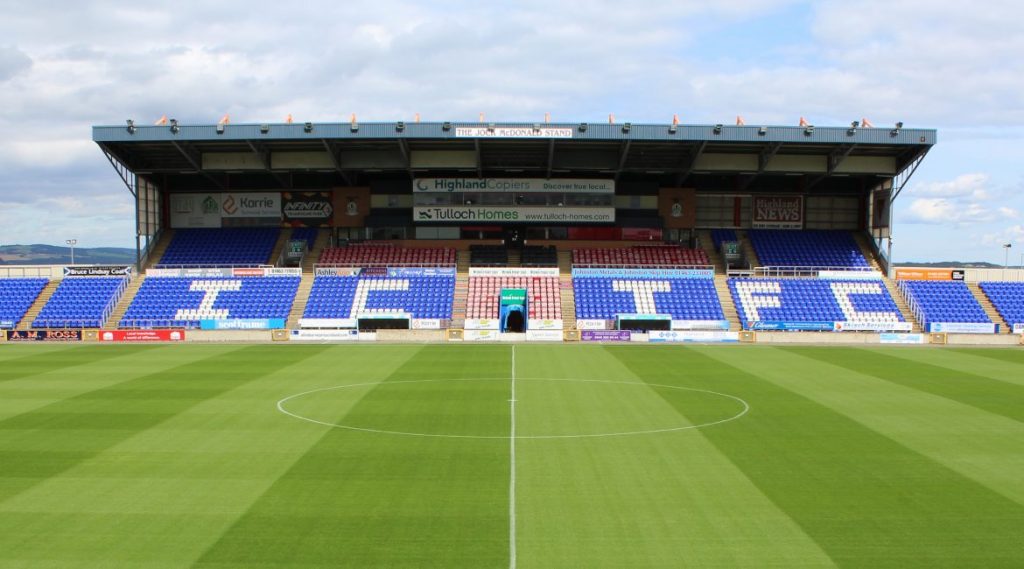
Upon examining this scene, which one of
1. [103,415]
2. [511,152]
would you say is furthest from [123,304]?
[103,415]

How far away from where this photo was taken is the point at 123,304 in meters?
52.5

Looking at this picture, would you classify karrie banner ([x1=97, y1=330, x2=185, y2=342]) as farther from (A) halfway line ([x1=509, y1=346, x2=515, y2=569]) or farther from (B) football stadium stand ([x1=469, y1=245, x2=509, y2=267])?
(A) halfway line ([x1=509, y1=346, x2=515, y2=569])

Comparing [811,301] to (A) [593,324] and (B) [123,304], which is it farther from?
(B) [123,304]

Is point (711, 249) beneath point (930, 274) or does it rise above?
above

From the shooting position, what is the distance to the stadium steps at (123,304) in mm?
50000

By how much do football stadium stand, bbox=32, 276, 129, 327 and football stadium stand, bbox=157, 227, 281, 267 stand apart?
512 cm

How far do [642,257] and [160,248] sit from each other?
3900 cm

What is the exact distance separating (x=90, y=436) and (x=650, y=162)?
45287 millimetres

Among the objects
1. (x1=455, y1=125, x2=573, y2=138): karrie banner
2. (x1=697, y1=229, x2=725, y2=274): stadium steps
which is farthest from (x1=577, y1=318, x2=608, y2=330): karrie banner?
(x1=697, y1=229, x2=725, y2=274): stadium steps

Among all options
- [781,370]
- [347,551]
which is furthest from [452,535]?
[781,370]

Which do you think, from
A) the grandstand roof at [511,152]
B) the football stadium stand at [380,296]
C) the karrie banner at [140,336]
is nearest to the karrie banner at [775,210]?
the grandstand roof at [511,152]

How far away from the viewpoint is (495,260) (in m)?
59.5

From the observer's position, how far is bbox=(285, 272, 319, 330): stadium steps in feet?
166

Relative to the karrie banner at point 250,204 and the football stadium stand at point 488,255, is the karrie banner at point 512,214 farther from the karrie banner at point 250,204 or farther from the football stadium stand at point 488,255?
the karrie banner at point 250,204
